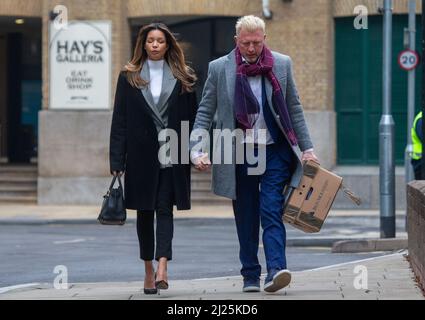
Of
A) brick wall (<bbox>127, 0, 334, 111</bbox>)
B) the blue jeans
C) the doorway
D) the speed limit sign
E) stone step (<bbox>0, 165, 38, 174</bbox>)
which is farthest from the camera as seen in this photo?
the doorway

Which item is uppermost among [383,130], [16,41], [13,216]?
[16,41]

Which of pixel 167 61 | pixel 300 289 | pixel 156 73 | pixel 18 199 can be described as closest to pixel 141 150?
pixel 156 73

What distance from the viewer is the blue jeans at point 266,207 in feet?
28.5

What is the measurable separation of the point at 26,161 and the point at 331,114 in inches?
338

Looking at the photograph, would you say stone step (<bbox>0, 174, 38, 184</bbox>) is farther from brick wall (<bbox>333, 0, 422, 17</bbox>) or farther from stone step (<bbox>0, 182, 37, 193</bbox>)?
brick wall (<bbox>333, 0, 422, 17</bbox>)

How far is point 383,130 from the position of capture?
1608 centimetres

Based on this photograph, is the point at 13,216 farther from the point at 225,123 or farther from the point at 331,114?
the point at 225,123

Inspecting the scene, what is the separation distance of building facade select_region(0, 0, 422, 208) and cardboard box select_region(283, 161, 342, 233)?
15.1m

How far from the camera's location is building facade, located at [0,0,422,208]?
2423cm

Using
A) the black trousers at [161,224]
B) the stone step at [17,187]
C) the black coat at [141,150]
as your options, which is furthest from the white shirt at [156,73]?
the stone step at [17,187]

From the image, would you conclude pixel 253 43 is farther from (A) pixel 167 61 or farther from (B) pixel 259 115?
(A) pixel 167 61

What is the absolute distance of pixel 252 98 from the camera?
8766mm

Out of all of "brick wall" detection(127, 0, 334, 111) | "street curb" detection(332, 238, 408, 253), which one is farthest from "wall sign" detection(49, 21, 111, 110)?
"street curb" detection(332, 238, 408, 253)
